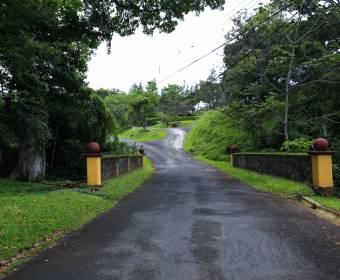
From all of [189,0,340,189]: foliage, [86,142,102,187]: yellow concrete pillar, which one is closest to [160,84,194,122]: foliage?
[189,0,340,189]: foliage

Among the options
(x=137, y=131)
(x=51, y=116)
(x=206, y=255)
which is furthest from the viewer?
(x=137, y=131)

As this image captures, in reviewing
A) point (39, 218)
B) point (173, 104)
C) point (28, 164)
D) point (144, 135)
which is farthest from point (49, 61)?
point (173, 104)

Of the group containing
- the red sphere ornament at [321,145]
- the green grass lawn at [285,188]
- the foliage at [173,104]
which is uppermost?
the foliage at [173,104]

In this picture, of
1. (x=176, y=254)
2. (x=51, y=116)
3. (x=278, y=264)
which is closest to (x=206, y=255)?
(x=176, y=254)

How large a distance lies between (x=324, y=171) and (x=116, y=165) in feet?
29.1

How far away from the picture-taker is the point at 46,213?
26.4ft

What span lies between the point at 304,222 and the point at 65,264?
5.10m

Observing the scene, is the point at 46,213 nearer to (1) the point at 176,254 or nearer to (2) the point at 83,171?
(1) the point at 176,254

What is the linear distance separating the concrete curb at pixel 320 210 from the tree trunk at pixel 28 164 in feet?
38.4

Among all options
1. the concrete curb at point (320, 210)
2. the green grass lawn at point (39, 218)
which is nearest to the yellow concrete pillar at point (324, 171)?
the concrete curb at point (320, 210)

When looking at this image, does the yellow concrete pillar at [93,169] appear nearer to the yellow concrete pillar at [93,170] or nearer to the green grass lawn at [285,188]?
the yellow concrete pillar at [93,170]

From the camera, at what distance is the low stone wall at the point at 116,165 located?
14.6m

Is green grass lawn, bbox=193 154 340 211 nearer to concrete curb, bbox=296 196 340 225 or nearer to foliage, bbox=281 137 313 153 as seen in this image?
concrete curb, bbox=296 196 340 225

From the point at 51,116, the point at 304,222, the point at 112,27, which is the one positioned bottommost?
the point at 304,222
